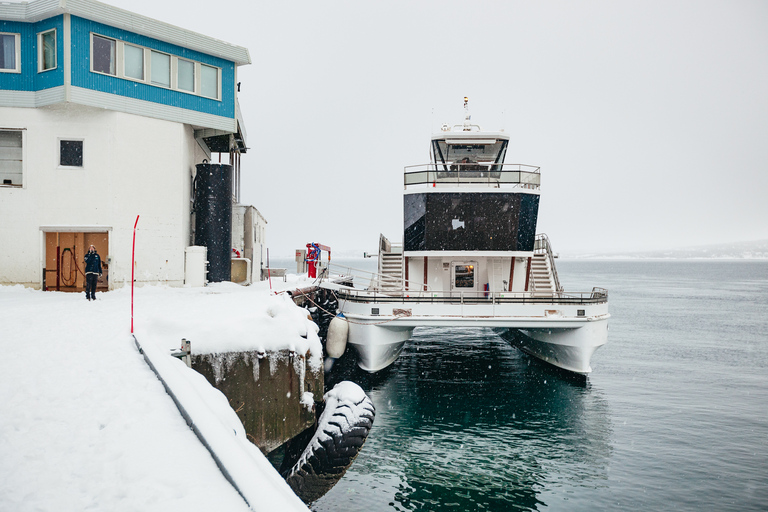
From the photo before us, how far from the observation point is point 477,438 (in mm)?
12695

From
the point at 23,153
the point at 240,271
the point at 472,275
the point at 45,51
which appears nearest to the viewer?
the point at 23,153

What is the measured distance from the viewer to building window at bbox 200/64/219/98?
1847 centimetres

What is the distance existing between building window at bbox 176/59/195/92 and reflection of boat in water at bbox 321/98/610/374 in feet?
27.0

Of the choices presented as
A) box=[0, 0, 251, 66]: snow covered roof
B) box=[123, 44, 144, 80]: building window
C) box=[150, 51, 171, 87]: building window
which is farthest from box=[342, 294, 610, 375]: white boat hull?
box=[0, 0, 251, 66]: snow covered roof

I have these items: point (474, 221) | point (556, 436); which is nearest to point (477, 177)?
point (474, 221)

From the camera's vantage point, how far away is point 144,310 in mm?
11281

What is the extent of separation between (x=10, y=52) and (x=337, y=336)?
1321 centimetres

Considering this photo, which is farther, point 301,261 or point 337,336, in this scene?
point 301,261

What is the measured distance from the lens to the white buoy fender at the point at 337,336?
635 inches

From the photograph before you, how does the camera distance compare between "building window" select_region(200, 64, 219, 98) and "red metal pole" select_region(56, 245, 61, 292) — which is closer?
"red metal pole" select_region(56, 245, 61, 292)

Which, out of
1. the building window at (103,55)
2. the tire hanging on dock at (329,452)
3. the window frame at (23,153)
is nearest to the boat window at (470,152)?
the building window at (103,55)

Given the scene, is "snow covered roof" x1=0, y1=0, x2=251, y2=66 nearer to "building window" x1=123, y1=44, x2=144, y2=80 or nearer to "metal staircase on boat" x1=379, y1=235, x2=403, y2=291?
"building window" x1=123, y1=44, x2=144, y2=80

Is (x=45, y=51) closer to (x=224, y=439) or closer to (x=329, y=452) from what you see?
(x=329, y=452)

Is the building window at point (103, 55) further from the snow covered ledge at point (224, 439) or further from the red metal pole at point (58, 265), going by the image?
the snow covered ledge at point (224, 439)
